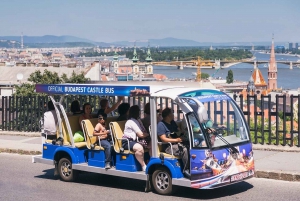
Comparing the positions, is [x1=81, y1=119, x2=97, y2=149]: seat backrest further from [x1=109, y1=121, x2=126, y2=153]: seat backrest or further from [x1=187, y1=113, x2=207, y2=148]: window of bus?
[x1=187, y1=113, x2=207, y2=148]: window of bus

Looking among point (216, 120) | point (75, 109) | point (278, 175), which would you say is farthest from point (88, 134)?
point (278, 175)

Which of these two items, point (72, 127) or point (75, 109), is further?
point (75, 109)

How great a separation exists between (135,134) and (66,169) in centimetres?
189

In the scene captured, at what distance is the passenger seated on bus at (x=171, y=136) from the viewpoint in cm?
902

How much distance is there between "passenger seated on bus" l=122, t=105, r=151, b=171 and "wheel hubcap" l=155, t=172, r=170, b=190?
1.20ft

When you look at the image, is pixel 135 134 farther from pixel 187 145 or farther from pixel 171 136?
pixel 187 145

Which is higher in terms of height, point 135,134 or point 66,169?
point 135,134

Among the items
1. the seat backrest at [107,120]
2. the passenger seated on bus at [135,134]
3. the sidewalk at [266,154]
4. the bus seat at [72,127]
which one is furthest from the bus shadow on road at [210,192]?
the bus seat at [72,127]

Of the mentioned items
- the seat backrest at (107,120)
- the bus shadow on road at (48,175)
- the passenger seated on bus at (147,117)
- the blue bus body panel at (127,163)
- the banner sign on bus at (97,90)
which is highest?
the banner sign on bus at (97,90)

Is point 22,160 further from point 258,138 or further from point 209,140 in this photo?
point 209,140

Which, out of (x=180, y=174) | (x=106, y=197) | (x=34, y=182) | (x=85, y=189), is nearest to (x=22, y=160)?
(x=34, y=182)

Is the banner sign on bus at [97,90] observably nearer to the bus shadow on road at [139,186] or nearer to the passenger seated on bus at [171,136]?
the passenger seated on bus at [171,136]

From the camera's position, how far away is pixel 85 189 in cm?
1034

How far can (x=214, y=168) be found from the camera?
8781mm
